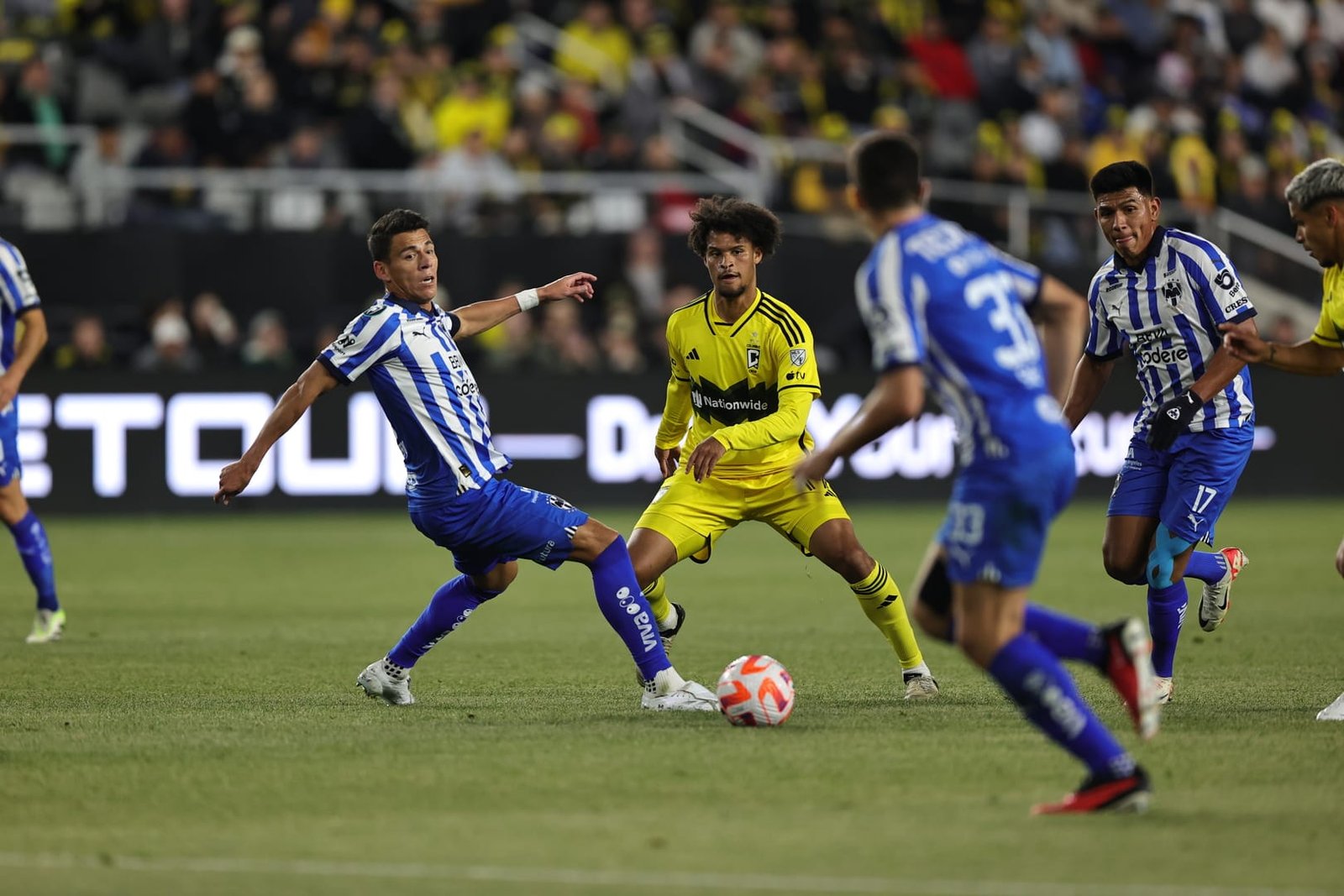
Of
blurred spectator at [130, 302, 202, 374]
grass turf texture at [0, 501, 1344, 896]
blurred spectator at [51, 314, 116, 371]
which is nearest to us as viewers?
grass turf texture at [0, 501, 1344, 896]

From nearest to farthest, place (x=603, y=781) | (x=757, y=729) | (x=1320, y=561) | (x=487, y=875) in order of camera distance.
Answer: (x=487, y=875) < (x=603, y=781) < (x=757, y=729) < (x=1320, y=561)

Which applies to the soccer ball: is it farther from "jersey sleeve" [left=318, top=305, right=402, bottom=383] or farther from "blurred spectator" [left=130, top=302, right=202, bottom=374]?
"blurred spectator" [left=130, top=302, right=202, bottom=374]

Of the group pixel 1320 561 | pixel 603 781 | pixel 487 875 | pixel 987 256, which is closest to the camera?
pixel 487 875

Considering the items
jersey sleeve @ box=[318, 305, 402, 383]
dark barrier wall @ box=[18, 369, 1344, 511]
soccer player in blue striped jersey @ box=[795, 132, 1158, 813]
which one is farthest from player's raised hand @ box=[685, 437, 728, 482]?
dark barrier wall @ box=[18, 369, 1344, 511]

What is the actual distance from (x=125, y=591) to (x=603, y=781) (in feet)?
26.1

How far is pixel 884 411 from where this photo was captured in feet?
18.5

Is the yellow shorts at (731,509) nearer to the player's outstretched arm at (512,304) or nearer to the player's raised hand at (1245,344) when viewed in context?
the player's outstretched arm at (512,304)

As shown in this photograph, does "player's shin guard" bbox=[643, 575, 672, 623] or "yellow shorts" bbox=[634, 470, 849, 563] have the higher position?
"yellow shorts" bbox=[634, 470, 849, 563]

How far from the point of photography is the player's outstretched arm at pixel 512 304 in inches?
338

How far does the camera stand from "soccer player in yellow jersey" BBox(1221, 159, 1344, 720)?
736 cm

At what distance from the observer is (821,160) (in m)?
20.3

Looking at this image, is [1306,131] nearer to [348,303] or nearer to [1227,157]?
[1227,157]

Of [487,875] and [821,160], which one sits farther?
[821,160]

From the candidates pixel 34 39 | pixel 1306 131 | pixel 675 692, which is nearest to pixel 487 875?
pixel 675 692
